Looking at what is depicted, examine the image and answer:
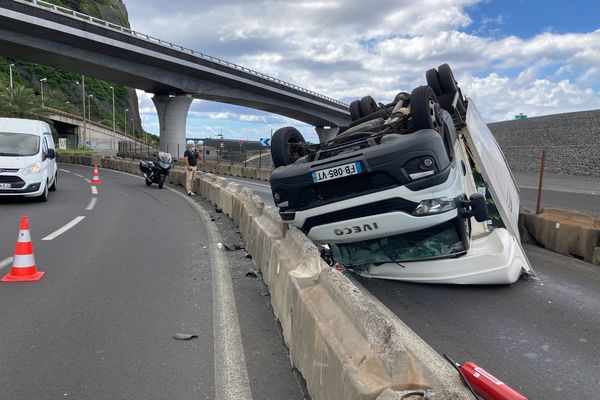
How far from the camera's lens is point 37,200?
535 inches

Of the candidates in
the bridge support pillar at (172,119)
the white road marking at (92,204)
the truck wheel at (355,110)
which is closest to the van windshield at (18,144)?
the white road marking at (92,204)

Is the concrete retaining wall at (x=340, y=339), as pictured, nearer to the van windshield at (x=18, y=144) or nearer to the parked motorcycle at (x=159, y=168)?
the van windshield at (x=18, y=144)

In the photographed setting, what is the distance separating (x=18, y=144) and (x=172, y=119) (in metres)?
34.1

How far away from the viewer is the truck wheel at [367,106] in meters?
7.27

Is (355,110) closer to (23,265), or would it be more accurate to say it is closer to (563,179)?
(23,265)

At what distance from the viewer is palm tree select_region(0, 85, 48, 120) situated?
52.8 m

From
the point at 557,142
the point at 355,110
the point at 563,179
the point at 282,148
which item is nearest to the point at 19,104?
the point at 557,142

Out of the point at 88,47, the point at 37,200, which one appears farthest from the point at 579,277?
the point at 88,47

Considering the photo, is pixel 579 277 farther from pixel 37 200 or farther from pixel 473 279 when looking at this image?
pixel 37 200

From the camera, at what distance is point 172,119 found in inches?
1827

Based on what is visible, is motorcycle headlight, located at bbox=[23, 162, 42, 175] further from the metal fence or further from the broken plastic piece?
the metal fence

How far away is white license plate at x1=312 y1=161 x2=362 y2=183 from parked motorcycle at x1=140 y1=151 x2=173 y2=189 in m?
13.9

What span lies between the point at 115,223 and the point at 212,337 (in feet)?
22.2

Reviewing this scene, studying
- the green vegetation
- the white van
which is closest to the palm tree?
the green vegetation
